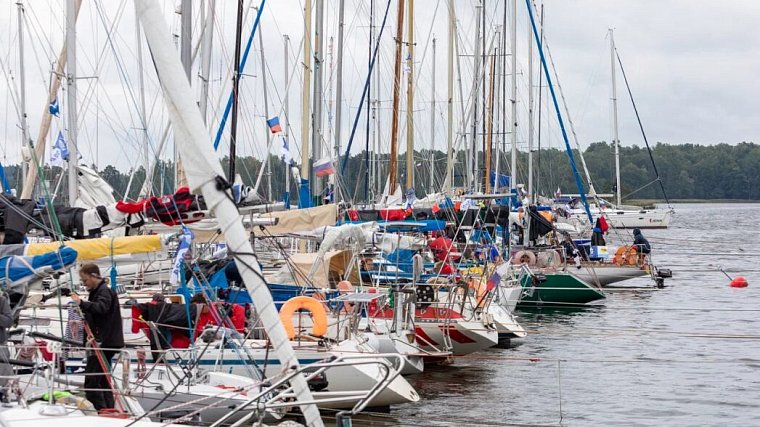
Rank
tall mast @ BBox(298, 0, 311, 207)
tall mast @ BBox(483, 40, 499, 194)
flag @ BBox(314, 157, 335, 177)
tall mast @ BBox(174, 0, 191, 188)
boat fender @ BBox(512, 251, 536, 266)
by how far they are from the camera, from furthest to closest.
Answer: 1. tall mast @ BBox(483, 40, 499, 194)
2. boat fender @ BBox(512, 251, 536, 266)
3. tall mast @ BBox(298, 0, 311, 207)
4. flag @ BBox(314, 157, 335, 177)
5. tall mast @ BBox(174, 0, 191, 188)

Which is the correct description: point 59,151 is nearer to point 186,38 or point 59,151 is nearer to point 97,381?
point 186,38

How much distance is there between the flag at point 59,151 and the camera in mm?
20594

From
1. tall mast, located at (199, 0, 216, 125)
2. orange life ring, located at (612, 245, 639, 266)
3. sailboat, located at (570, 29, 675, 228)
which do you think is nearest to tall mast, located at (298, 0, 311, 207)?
tall mast, located at (199, 0, 216, 125)

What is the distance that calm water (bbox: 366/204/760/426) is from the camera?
1866 cm

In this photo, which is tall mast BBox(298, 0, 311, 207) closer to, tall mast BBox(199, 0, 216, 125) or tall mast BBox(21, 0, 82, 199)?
tall mast BBox(199, 0, 216, 125)

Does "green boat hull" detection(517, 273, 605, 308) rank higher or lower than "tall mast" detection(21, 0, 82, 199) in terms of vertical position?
lower

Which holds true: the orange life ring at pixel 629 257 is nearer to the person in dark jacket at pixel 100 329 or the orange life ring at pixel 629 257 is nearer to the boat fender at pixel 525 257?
the boat fender at pixel 525 257

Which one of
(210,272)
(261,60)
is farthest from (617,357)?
(261,60)

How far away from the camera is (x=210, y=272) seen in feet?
66.5

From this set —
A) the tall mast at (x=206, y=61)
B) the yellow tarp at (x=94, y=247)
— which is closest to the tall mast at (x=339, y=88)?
the tall mast at (x=206, y=61)

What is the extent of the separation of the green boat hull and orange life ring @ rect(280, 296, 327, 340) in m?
17.0

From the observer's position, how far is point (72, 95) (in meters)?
19.0

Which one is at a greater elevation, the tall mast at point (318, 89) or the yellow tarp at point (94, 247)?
the tall mast at point (318, 89)

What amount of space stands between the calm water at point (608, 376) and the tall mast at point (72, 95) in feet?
20.3
